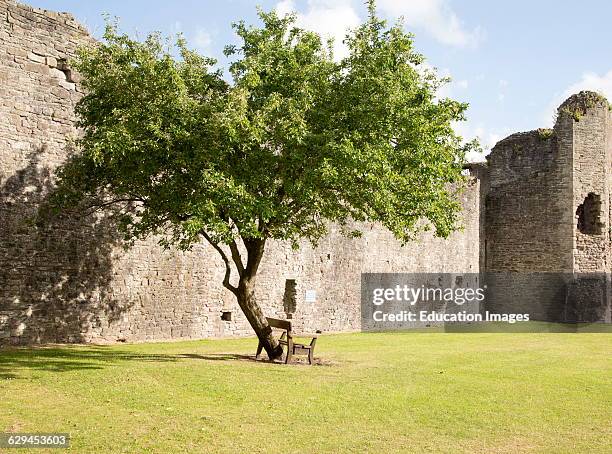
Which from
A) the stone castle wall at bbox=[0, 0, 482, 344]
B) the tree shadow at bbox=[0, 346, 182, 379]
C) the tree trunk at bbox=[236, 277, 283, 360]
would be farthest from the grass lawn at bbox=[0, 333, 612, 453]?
the stone castle wall at bbox=[0, 0, 482, 344]

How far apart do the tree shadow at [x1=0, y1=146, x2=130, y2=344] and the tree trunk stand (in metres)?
4.34

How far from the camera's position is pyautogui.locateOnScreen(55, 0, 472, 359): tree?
1245 centimetres

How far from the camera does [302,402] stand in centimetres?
1020

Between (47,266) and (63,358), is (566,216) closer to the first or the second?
(47,266)

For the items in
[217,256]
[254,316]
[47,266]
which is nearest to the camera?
[254,316]

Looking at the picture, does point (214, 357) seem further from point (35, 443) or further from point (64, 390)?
point (35, 443)

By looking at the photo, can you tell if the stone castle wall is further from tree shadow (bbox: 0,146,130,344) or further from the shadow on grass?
the shadow on grass

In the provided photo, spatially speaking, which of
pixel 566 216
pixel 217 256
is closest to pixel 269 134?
pixel 217 256

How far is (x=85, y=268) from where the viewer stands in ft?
55.0

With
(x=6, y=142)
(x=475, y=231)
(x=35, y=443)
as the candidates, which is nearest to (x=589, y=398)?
(x=35, y=443)

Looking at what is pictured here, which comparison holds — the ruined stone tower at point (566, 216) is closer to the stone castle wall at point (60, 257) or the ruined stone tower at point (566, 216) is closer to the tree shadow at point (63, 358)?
the stone castle wall at point (60, 257)

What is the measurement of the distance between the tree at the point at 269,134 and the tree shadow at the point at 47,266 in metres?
1.90

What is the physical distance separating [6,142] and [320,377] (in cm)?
883

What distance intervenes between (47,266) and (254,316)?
5156 millimetres
